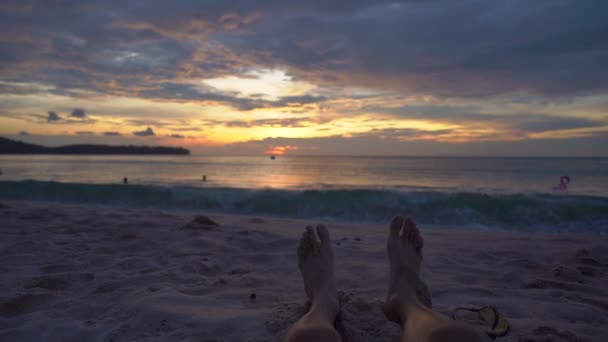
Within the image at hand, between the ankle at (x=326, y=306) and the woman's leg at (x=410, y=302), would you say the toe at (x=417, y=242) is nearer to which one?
the woman's leg at (x=410, y=302)

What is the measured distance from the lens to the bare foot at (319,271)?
1.72 m

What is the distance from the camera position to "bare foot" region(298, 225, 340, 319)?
67.9 inches

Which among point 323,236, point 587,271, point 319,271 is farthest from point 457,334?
point 587,271

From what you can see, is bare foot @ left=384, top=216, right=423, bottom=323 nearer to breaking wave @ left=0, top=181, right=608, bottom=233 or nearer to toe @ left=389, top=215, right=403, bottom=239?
toe @ left=389, top=215, right=403, bottom=239

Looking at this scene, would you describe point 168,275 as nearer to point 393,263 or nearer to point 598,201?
point 393,263

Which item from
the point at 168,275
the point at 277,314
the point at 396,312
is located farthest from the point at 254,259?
the point at 396,312

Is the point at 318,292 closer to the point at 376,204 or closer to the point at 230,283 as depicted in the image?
the point at 230,283

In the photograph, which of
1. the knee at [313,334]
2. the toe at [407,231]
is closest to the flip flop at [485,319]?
the toe at [407,231]

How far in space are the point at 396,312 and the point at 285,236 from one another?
2.32 metres

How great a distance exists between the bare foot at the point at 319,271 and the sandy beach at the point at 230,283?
0.33ft

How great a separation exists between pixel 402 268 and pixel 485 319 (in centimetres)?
49

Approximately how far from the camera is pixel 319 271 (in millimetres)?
2096

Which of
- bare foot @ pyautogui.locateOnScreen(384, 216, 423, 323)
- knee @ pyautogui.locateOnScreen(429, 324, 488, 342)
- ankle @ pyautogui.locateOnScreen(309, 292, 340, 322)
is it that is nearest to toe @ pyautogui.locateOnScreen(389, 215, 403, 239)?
bare foot @ pyautogui.locateOnScreen(384, 216, 423, 323)

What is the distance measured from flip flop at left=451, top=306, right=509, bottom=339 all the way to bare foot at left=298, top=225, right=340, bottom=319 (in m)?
0.67
